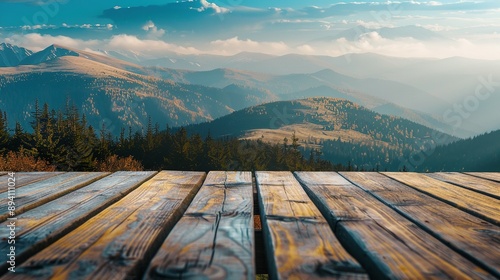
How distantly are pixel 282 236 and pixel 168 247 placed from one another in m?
0.65

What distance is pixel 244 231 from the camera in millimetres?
2389

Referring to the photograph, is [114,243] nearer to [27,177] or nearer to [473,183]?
[27,177]

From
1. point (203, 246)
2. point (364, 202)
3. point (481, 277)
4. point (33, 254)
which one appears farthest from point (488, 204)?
point (33, 254)

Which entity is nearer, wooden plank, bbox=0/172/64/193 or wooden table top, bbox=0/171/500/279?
wooden table top, bbox=0/171/500/279

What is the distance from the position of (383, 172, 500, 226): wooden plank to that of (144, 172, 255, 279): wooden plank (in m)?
1.76

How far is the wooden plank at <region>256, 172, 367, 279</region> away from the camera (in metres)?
1.79

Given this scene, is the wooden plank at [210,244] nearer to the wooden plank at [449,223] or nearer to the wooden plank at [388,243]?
the wooden plank at [388,243]

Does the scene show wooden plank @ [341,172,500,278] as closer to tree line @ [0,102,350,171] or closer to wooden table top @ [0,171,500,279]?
wooden table top @ [0,171,500,279]

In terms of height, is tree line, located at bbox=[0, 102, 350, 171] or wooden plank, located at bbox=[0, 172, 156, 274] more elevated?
wooden plank, located at bbox=[0, 172, 156, 274]

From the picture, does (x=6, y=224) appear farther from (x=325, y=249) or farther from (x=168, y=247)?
(x=325, y=249)

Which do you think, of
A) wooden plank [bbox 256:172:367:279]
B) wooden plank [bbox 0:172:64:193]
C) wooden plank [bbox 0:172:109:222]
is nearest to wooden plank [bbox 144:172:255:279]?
wooden plank [bbox 256:172:367:279]

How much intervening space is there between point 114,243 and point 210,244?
20.6 inches

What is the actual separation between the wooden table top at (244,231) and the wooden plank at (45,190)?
0.05ft

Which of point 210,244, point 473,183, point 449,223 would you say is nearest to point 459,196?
point 473,183
